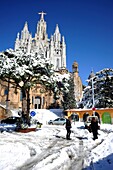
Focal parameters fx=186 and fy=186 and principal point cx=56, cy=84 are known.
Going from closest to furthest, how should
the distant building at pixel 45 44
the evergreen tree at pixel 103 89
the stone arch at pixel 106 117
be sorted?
the stone arch at pixel 106 117 < the evergreen tree at pixel 103 89 < the distant building at pixel 45 44

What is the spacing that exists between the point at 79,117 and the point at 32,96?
19660 mm

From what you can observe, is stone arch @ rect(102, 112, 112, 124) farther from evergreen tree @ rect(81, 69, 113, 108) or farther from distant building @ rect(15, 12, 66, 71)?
distant building @ rect(15, 12, 66, 71)

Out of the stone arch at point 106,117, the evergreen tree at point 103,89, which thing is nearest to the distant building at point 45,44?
the evergreen tree at point 103,89

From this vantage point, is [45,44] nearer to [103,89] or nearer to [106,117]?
[103,89]

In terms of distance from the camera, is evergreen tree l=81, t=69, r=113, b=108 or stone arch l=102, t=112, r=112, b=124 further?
evergreen tree l=81, t=69, r=113, b=108

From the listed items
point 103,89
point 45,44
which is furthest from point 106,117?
point 45,44

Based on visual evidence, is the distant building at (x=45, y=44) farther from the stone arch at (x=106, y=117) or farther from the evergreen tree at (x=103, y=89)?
the stone arch at (x=106, y=117)

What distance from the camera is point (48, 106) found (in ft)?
177

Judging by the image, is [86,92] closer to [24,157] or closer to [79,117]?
[79,117]

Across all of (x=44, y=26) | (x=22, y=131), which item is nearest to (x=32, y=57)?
(x=22, y=131)

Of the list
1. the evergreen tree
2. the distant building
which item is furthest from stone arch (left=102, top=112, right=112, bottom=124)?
the distant building

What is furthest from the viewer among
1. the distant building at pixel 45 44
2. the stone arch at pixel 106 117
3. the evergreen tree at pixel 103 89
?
the distant building at pixel 45 44

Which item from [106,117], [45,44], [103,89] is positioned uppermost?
[45,44]

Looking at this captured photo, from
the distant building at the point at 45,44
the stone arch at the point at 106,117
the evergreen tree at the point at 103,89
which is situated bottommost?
the stone arch at the point at 106,117
